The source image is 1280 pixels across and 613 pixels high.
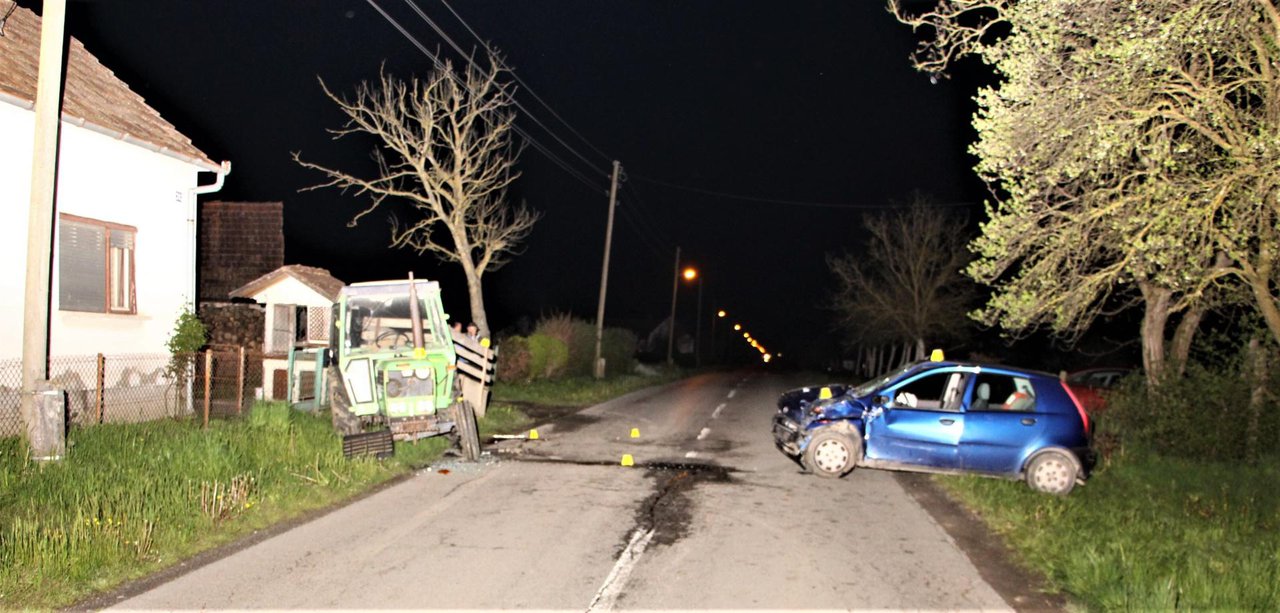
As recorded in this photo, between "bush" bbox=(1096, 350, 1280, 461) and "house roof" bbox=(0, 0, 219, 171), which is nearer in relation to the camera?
"house roof" bbox=(0, 0, 219, 171)

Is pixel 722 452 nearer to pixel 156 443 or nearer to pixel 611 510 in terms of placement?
pixel 611 510

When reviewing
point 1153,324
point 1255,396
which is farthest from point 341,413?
point 1153,324

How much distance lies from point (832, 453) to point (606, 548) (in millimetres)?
4686

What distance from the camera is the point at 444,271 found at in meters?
44.8

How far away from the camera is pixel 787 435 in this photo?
39.6 ft

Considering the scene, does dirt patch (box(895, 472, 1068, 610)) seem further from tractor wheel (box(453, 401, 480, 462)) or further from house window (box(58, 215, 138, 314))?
house window (box(58, 215, 138, 314))

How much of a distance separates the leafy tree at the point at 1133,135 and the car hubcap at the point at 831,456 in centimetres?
291

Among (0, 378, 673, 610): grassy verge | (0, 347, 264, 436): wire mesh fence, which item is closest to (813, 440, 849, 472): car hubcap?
(0, 378, 673, 610): grassy verge

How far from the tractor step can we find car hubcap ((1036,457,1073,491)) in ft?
26.8

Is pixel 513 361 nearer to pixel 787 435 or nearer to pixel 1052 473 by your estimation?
pixel 787 435

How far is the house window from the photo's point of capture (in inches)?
534

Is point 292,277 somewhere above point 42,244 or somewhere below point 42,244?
below

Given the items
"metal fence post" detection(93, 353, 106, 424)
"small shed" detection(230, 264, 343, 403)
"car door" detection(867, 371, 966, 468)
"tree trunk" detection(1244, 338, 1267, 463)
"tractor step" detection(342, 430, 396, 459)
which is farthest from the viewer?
"small shed" detection(230, 264, 343, 403)

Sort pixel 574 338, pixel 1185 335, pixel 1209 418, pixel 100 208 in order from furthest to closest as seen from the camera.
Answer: pixel 574 338, pixel 1185 335, pixel 100 208, pixel 1209 418
